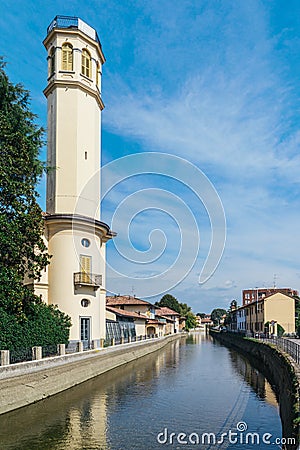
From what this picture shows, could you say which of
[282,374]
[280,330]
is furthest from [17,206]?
[280,330]

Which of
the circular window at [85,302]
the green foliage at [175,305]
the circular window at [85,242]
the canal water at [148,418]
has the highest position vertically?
the circular window at [85,242]

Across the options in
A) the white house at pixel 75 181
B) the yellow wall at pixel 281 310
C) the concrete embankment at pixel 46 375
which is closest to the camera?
the concrete embankment at pixel 46 375

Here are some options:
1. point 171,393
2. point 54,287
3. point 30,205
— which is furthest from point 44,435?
point 54,287

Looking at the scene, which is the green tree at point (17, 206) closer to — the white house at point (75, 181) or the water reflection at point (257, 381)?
the white house at point (75, 181)

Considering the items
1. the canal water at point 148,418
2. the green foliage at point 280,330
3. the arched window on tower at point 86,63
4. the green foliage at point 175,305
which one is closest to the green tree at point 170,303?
the green foliage at point 175,305

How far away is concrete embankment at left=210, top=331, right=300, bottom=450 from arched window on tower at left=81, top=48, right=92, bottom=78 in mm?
23359

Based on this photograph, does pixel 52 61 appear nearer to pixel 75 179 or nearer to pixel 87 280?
pixel 75 179

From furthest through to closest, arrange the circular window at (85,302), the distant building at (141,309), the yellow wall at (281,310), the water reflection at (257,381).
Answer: the distant building at (141,309) → the yellow wall at (281,310) → the circular window at (85,302) → the water reflection at (257,381)

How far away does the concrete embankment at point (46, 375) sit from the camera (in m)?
15.5

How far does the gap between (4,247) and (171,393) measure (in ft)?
33.1

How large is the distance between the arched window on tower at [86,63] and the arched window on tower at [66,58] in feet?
3.00

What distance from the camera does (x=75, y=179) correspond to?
31828 mm

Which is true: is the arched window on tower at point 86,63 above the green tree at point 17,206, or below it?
above

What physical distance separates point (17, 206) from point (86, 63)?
56.4 ft
